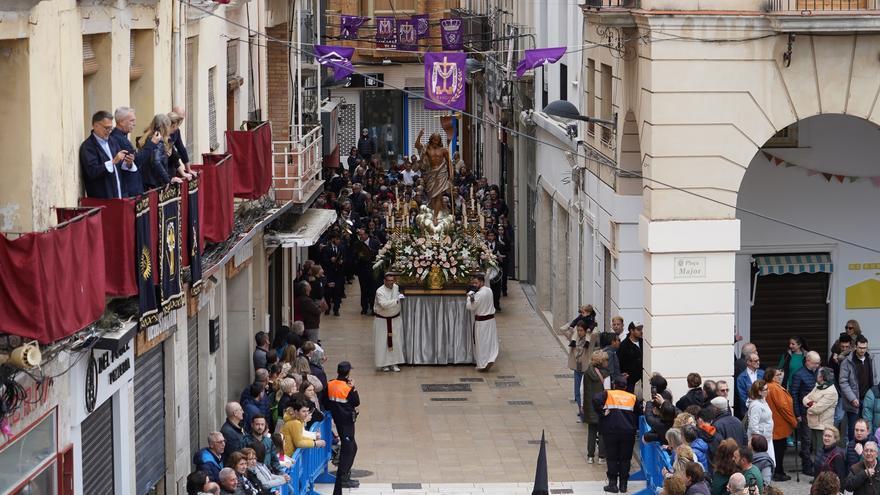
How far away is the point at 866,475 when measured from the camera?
707 inches

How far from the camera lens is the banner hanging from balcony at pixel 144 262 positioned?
16.0m

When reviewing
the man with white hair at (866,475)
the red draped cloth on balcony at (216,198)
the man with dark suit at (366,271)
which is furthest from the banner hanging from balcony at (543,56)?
the man with white hair at (866,475)

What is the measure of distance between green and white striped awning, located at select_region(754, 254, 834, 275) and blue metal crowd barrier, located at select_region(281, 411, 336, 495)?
743 centimetres

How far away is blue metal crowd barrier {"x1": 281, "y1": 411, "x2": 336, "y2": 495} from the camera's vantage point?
19.7 metres

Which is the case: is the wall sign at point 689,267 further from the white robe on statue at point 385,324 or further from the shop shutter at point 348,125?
the shop shutter at point 348,125

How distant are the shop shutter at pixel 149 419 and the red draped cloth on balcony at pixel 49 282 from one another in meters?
4.03

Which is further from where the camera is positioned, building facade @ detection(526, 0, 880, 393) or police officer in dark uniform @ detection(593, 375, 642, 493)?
building facade @ detection(526, 0, 880, 393)

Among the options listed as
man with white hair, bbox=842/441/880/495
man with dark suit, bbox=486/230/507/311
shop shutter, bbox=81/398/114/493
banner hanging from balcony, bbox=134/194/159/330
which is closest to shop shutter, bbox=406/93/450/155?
man with dark suit, bbox=486/230/507/311

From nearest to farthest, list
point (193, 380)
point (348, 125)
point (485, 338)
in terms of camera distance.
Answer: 1. point (193, 380)
2. point (485, 338)
3. point (348, 125)

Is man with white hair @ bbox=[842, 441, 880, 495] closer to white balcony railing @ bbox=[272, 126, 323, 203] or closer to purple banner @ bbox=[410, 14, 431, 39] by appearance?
white balcony railing @ bbox=[272, 126, 323, 203]

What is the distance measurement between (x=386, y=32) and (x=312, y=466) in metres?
35.0

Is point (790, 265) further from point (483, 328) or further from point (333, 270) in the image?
point (333, 270)

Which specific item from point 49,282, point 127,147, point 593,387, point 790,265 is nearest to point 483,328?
point 790,265

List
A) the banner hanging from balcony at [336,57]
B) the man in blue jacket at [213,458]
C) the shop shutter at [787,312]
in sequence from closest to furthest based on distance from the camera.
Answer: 1. the man in blue jacket at [213,458]
2. the shop shutter at [787,312]
3. the banner hanging from balcony at [336,57]
